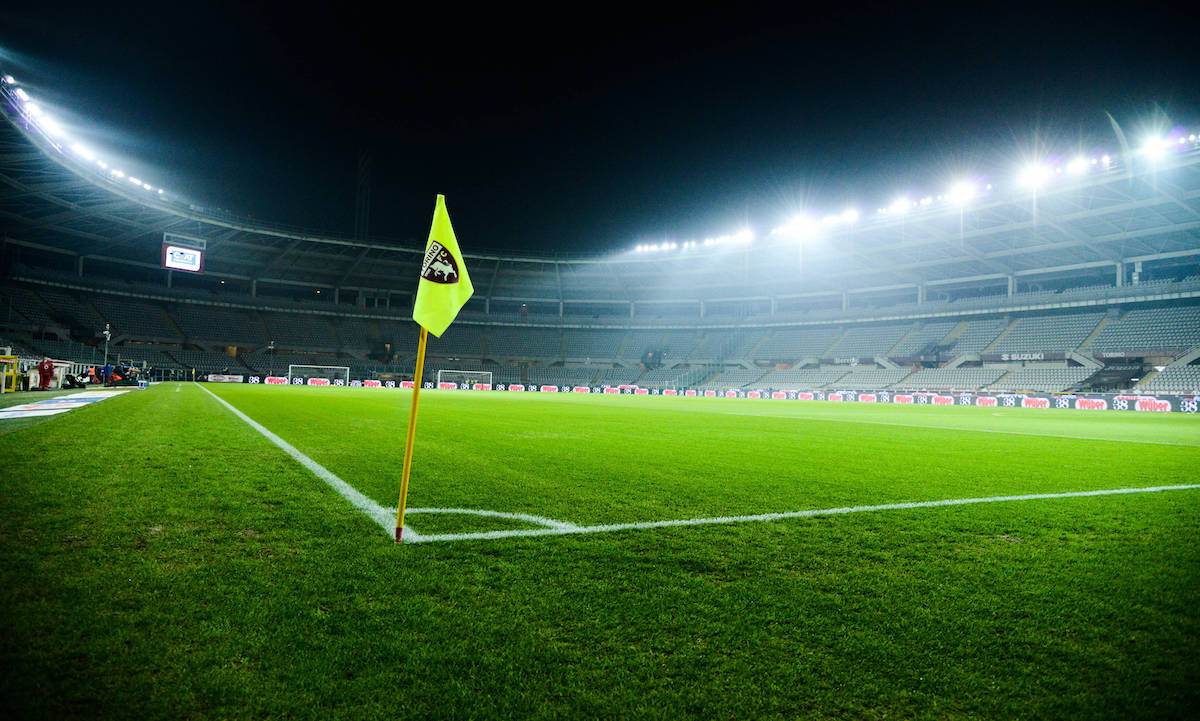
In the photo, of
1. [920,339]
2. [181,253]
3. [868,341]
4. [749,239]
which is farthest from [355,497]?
[868,341]

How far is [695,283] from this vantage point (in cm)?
6744

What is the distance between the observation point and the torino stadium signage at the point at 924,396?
90.8 feet

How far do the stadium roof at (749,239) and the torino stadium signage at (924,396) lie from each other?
42.0 feet

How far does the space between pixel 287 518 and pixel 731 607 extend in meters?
2.85

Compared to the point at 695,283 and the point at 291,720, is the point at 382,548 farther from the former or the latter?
the point at 695,283

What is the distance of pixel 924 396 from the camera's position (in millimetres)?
36781

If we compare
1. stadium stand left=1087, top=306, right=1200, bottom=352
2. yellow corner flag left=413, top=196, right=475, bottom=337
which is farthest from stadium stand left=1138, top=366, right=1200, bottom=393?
yellow corner flag left=413, top=196, right=475, bottom=337

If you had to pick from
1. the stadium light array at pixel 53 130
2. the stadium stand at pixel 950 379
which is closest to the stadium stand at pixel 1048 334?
the stadium stand at pixel 950 379

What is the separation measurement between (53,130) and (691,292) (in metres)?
56.7

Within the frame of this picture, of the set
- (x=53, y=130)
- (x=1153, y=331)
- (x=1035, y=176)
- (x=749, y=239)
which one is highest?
(x=749, y=239)

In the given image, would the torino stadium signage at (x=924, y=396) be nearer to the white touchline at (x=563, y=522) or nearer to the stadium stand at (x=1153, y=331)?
the stadium stand at (x=1153, y=331)

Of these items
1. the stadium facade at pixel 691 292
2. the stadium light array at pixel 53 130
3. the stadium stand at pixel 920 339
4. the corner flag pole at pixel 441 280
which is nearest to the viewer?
the corner flag pole at pixel 441 280

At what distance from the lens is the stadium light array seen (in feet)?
96.3

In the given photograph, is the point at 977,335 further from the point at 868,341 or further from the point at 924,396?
the point at 924,396
